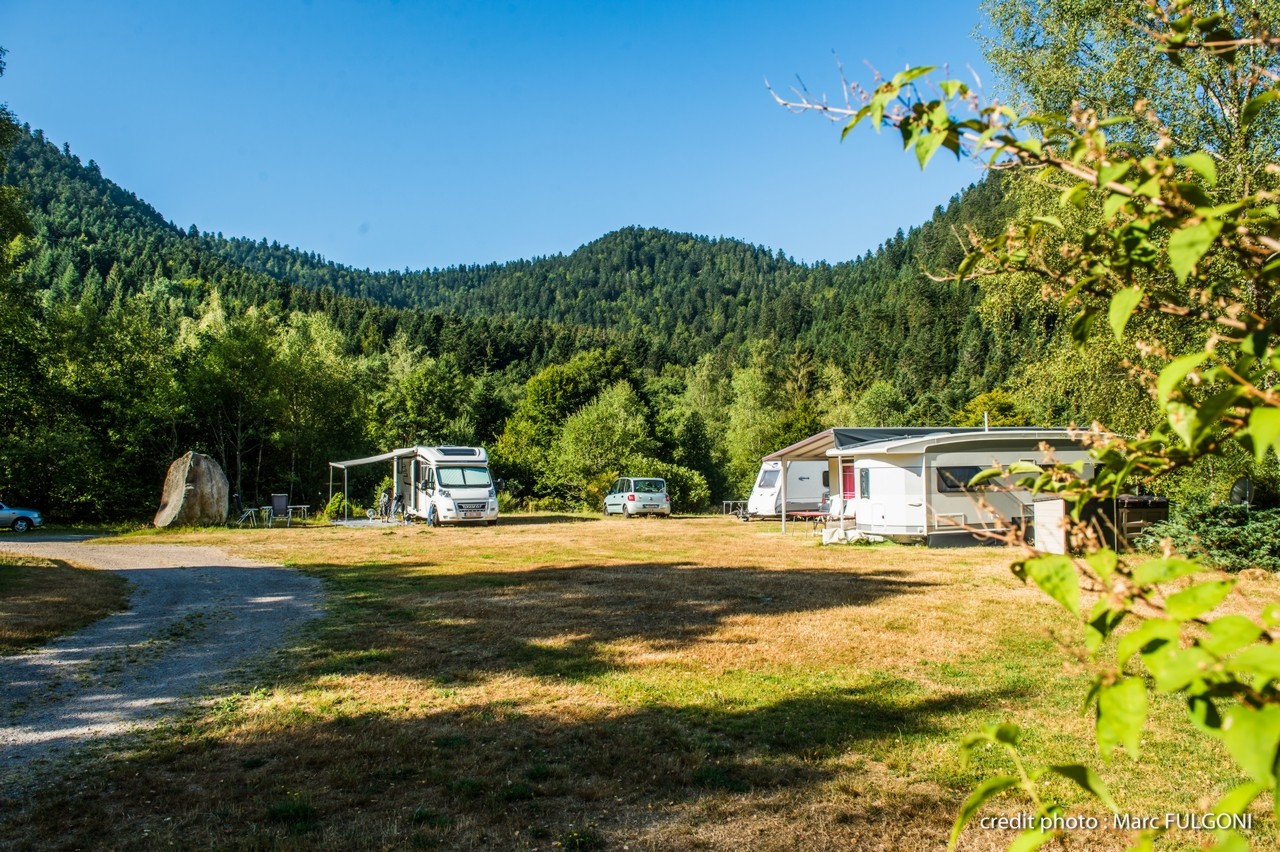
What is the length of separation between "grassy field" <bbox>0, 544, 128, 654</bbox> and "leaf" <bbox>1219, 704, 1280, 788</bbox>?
879cm

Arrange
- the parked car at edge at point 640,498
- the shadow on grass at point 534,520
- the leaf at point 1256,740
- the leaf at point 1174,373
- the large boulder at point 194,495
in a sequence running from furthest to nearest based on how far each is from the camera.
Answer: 1. the parked car at edge at point 640,498
2. the shadow on grass at point 534,520
3. the large boulder at point 194,495
4. the leaf at point 1174,373
5. the leaf at point 1256,740

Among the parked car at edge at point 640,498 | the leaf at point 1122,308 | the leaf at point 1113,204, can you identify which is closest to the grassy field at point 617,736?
the leaf at point 1122,308

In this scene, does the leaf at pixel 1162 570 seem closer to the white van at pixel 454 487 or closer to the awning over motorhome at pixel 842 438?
the awning over motorhome at pixel 842 438

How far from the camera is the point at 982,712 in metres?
5.37

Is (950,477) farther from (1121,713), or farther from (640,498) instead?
(1121,713)

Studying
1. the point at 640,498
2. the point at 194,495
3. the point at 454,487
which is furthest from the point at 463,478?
the point at 194,495

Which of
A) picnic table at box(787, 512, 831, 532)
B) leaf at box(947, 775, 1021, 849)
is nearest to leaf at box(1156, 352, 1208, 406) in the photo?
leaf at box(947, 775, 1021, 849)

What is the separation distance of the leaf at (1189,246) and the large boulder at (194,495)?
88.3ft

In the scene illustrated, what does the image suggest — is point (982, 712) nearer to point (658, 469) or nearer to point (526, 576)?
point (526, 576)

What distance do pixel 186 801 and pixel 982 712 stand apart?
450cm

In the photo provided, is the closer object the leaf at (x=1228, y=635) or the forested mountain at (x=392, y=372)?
the leaf at (x=1228, y=635)

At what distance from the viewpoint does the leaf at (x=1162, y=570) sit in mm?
992

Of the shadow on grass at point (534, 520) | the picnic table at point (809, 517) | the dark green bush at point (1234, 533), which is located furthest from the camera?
the shadow on grass at point (534, 520)

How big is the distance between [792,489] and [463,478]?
1070 centimetres
